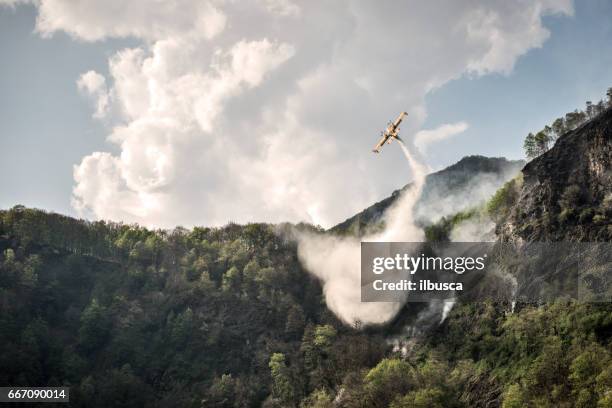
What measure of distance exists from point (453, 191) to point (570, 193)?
5850 centimetres

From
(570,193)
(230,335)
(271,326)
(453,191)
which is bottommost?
(230,335)

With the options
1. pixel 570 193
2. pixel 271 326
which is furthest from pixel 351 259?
pixel 570 193

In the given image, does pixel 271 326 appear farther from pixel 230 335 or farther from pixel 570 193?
pixel 570 193

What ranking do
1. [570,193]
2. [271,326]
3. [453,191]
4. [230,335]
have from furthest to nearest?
[453,191] < [271,326] < [230,335] < [570,193]

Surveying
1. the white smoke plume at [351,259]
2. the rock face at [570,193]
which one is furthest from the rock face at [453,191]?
the rock face at [570,193]

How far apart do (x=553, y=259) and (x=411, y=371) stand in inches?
1197

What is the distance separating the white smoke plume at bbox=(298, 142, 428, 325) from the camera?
12562 centimetres

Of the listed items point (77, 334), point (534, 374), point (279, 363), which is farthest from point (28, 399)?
point (534, 374)

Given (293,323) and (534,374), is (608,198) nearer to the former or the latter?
(534,374)

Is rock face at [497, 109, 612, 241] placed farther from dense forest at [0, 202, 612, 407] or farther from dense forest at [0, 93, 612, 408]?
dense forest at [0, 202, 612, 407]

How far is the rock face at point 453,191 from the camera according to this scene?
14762cm

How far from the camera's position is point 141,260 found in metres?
163

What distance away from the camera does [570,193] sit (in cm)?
9838

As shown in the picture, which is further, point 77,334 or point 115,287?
point 115,287
